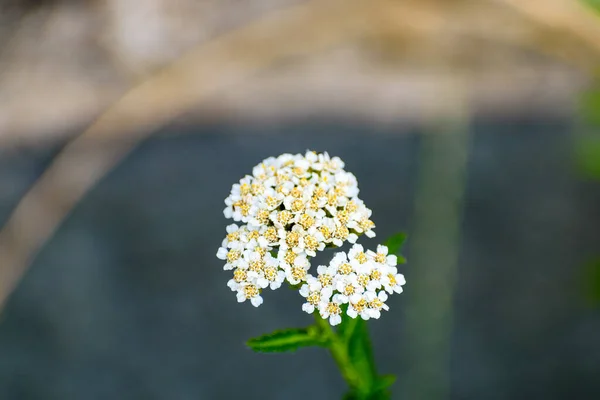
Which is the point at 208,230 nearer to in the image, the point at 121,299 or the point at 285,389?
the point at 121,299

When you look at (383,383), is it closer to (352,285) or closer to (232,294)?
(352,285)

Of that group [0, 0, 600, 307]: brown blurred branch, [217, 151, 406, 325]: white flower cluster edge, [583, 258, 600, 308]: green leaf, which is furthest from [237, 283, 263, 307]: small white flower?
[0, 0, 600, 307]: brown blurred branch

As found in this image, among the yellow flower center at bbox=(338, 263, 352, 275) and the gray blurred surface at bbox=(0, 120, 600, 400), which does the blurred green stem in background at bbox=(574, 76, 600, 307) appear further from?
the yellow flower center at bbox=(338, 263, 352, 275)

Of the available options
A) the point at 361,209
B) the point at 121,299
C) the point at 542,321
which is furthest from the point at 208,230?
the point at 361,209

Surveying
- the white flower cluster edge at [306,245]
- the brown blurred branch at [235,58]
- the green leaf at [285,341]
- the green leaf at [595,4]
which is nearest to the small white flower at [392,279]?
the white flower cluster edge at [306,245]

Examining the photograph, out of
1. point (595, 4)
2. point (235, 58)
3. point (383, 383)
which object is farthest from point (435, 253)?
point (383, 383)

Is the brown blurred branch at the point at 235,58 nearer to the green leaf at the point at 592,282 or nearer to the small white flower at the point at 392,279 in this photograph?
the green leaf at the point at 592,282
